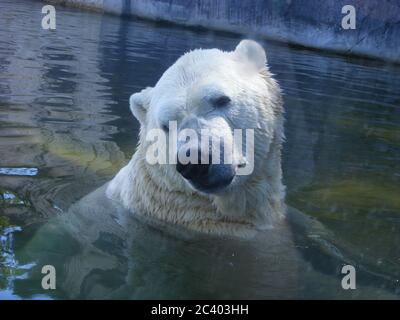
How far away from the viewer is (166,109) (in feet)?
10.0

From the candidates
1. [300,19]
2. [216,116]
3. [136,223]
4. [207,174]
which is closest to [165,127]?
[216,116]

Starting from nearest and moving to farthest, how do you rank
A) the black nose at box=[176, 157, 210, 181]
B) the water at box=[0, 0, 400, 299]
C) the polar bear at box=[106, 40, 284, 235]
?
the black nose at box=[176, 157, 210, 181] < the water at box=[0, 0, 400, 299] < the polar bear at box=[106, 40, 284, 235]

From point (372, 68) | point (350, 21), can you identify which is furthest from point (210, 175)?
point (350, 21)

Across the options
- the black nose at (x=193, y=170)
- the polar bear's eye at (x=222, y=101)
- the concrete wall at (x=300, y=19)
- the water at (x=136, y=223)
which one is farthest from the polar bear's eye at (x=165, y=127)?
the concrete wall at (x=300, y=19)

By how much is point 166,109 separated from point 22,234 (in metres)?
1.01

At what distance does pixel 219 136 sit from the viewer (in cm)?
286

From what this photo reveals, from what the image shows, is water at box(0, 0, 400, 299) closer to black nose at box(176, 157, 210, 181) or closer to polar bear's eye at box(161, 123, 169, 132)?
black nose at box(176, 157, 210, 181)

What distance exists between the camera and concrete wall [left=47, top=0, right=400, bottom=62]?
49.8 ft

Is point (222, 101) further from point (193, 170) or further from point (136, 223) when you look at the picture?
point (136, 223)

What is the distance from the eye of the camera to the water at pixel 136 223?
9.50ft

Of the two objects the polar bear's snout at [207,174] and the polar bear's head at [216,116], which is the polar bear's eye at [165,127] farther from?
the polar bear's snout at [207,174]

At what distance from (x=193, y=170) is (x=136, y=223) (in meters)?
0.85

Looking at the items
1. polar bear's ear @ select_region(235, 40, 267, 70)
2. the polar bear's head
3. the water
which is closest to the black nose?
the polar bear's head

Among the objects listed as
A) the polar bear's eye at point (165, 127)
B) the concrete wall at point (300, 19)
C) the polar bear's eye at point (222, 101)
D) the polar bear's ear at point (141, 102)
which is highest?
the concrete wall at point (300, 19)
